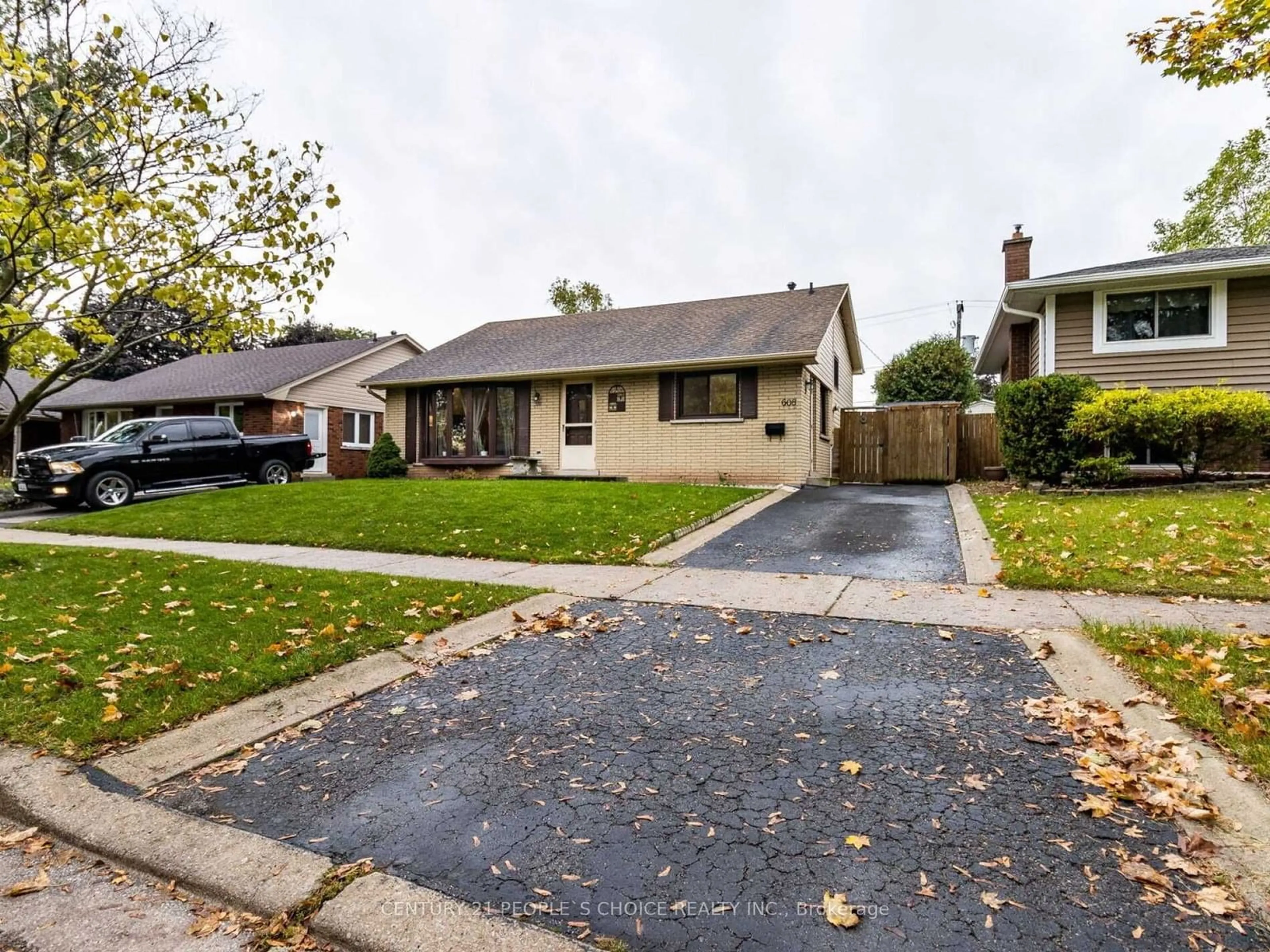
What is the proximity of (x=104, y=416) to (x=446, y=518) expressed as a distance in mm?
22483

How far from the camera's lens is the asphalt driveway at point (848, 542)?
6402 millimetres

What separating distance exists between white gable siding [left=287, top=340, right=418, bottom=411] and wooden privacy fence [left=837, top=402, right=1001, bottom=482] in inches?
563

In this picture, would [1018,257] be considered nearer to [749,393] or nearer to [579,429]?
[749,393]

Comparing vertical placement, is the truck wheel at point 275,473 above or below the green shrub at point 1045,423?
below

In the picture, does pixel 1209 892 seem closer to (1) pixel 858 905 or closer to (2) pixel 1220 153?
(1) pixel 858 905

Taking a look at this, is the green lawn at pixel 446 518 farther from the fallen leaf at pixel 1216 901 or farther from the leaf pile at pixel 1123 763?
the fallen leaf at pixel 1216 901

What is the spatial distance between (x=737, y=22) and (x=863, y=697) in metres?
12.7

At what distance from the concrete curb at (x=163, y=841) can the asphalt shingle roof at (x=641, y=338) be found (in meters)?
12.4

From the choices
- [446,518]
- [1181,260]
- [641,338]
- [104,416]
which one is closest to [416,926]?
[446,518]

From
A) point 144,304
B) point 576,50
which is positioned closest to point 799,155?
point 576,50

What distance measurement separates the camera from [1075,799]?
2250 mm

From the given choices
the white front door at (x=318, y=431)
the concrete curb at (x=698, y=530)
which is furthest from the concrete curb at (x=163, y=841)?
the white front door at (x=318, y=431)

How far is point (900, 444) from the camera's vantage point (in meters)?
15.6

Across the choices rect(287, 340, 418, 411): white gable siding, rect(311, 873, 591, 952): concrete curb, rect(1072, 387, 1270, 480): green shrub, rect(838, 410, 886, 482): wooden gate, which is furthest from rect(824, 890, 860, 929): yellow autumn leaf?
rect(287, 340, 418, 411): white gable siding
